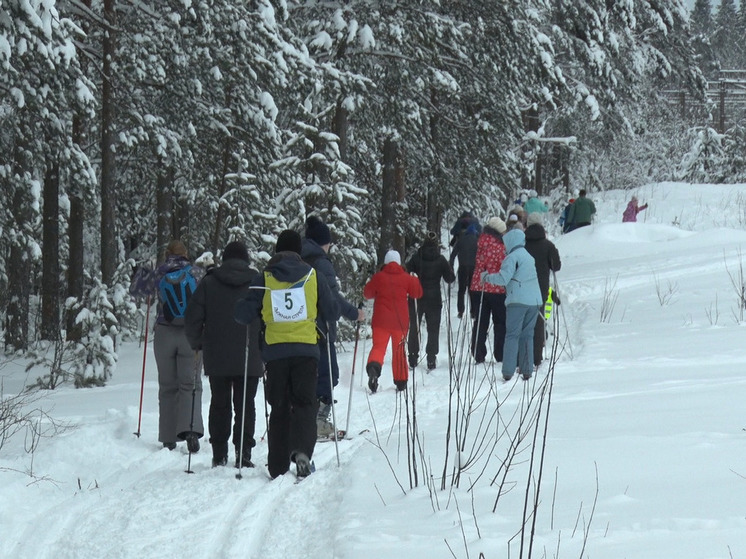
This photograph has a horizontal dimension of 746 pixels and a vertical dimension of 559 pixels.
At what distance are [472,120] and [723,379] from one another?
10451 millimetres

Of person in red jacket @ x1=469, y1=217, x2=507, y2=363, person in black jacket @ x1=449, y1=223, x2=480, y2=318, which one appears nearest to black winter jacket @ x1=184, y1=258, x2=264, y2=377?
person in red jacket @ x1=469, y1=217, x2=507, y2=363

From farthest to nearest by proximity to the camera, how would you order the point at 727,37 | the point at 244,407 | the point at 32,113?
the point at 727,37, the point at 32,113, the point at 244,407

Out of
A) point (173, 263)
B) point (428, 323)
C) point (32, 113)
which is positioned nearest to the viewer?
point (173, 263)

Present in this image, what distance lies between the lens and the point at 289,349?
680cm

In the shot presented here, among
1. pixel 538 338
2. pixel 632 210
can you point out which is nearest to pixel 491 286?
pixel 538 338

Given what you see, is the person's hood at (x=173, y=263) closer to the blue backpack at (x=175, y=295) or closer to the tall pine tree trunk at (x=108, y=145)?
the blue backpack at (x=175, y=295)

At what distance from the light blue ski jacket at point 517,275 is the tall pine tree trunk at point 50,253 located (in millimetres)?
9437

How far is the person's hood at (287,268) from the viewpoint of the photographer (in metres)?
6.88

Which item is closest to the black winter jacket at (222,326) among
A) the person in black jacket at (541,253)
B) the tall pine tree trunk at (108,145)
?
the person in black jacket at (541,253)

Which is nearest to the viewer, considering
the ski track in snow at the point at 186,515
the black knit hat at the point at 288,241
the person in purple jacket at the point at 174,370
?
the ski track in snow at the point at 186,515

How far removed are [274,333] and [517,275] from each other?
4.30m

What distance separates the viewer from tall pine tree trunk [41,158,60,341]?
17.7 m

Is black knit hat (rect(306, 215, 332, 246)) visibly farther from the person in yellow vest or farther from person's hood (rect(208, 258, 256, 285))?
the person in yellow vest

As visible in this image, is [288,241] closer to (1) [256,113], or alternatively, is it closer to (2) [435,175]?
(1) [256,113]
